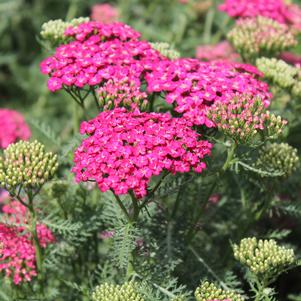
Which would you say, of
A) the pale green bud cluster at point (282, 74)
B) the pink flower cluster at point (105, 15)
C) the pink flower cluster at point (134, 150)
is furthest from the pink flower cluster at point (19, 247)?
the pink flower cluster at point (105, 15)

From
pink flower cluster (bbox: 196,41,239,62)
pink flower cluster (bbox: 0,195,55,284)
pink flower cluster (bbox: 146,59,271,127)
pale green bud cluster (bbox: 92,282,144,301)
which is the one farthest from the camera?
pink flower cluster (bbox: 196,41,239,62)

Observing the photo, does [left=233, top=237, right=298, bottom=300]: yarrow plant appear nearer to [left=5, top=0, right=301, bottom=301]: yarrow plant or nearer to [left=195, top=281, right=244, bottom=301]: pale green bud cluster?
[left=5, top=0, right=301, bottom=301]: yarrow plant

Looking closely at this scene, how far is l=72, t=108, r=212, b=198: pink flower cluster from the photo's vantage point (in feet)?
11.5

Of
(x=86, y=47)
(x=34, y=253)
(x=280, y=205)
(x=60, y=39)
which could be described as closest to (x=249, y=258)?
(x=280, y=205)

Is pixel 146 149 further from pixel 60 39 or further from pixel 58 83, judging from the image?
pixel 60 39

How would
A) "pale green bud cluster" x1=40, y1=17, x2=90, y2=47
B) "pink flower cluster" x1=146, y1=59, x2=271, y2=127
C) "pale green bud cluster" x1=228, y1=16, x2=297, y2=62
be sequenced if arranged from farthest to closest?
"pale green bud cluster" x1=228, y1=16, x2=297, y2=62
"pale green bud cluster" x1=40, y1=17, x2=90, y2=47
"pink flower cluster" x1=146, y1=59, x2=271, y2=127

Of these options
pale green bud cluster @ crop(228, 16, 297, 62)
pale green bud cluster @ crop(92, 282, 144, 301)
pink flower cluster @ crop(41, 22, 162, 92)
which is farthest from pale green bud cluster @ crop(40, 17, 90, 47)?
pale green bud cluster @ crop(92, 282, 144, 301)

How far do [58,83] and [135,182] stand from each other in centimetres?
112

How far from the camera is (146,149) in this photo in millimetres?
3607

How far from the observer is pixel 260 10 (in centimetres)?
607

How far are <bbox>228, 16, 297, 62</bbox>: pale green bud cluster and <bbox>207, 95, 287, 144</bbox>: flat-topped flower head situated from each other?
1402 millimetres

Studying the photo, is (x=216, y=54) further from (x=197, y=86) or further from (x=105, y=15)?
(x=197, y=86)

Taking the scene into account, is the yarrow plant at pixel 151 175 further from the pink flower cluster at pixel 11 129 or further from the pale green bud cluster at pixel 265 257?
the pink flower cluster at pixel 11 129

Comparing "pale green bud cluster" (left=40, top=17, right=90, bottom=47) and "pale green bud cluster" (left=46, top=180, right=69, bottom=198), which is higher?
"pale green bud cluster" (left=40, top=17, right=90, bottom=47)
